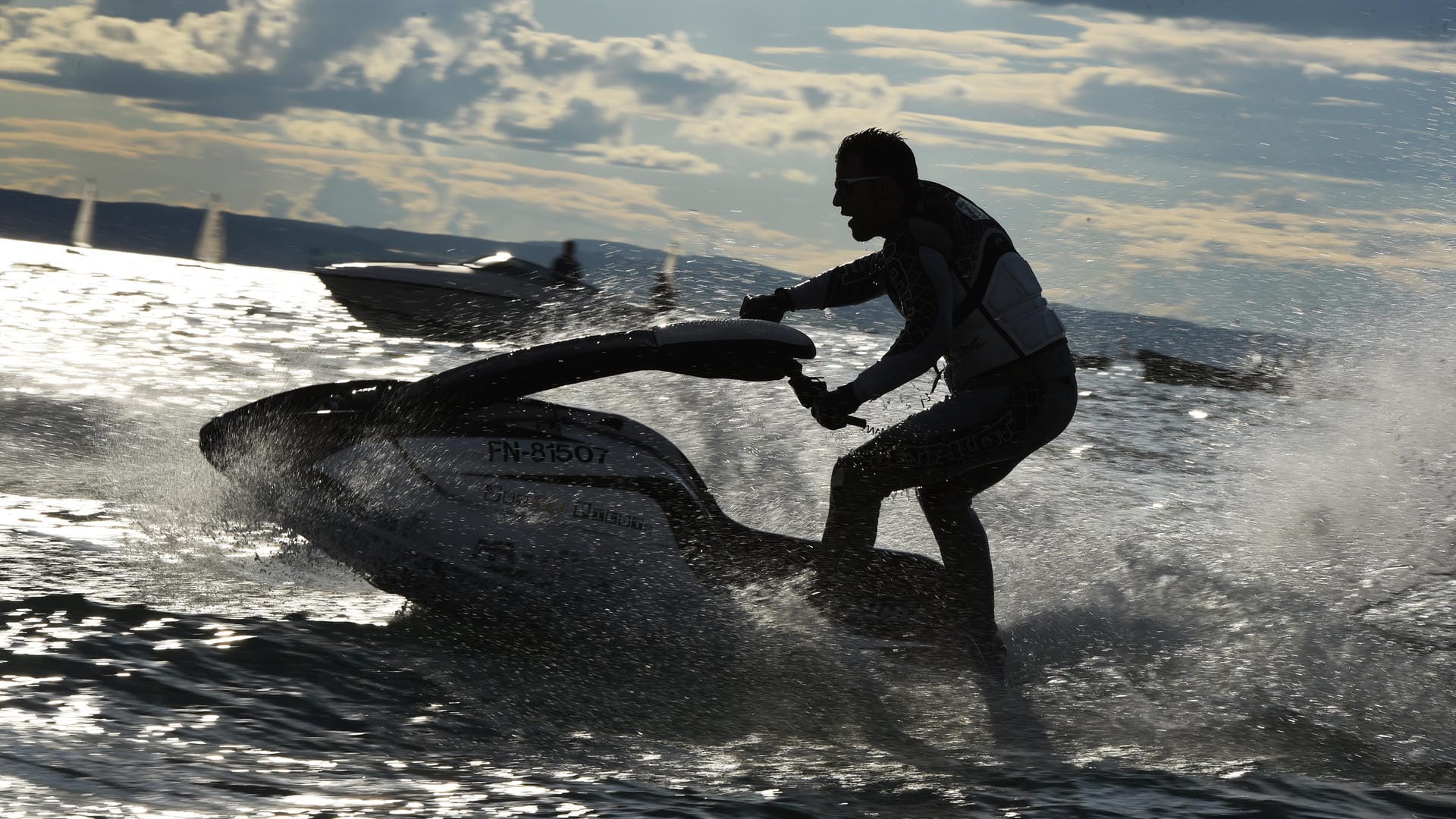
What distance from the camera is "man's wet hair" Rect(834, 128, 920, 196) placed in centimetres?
407

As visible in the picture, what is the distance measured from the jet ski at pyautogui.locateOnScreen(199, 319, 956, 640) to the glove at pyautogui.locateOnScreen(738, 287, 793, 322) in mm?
469

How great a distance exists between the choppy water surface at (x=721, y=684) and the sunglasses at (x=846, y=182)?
135 cm

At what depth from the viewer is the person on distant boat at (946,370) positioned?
13.3ft

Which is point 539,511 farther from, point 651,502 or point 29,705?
point 29,705

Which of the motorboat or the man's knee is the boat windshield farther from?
the man's knee

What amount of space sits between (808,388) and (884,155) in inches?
30.5

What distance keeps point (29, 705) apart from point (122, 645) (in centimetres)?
50

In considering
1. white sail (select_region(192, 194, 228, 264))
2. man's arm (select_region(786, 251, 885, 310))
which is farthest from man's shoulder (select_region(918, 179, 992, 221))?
white sail (select_region(192, 194, 228, 264))

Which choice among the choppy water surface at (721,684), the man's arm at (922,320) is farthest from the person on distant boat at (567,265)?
the man's arm at (922,320)

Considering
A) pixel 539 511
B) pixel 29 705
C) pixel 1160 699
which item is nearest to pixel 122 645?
pixel 29 705

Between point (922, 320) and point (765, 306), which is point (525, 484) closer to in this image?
point (765, 306)

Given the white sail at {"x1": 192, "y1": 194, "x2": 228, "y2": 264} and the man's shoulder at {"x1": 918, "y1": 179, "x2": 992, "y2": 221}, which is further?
Result: the white sail at {"x1": 192, "y1": 194, "x2": 228, "y2": 264}

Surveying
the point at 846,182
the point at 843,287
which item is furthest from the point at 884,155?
the point at 843,287

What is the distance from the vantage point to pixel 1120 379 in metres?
24.4
